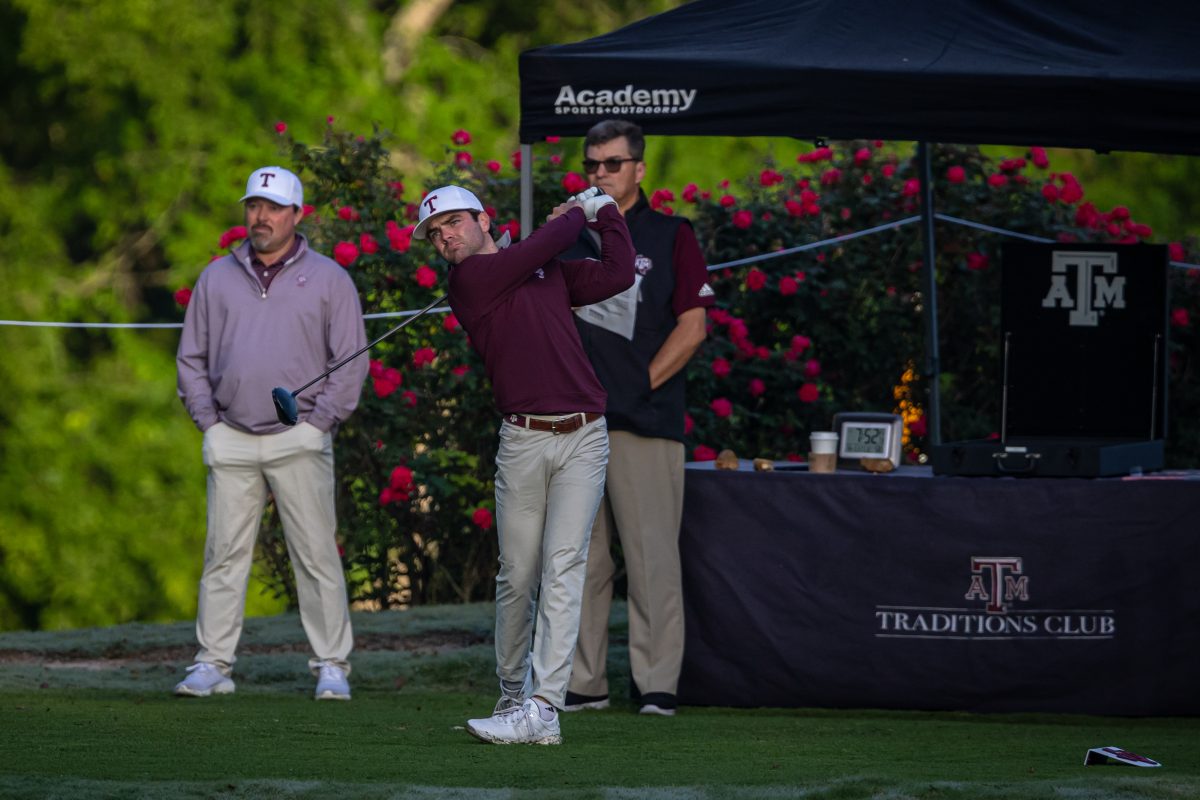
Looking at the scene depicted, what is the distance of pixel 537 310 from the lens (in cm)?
686

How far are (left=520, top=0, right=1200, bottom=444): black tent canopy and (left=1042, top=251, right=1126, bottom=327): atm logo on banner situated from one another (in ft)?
2.07

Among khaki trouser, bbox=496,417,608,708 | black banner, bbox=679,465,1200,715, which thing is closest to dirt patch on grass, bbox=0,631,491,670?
black banner, bbox=679,465,1200,715

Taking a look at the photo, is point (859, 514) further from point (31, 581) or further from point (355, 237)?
point (31, 581)

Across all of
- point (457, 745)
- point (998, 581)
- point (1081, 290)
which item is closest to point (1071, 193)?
point (1081, 290)

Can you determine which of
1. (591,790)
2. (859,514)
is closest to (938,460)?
(859,514)

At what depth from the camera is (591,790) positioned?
5824 mm

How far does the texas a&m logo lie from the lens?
797cm

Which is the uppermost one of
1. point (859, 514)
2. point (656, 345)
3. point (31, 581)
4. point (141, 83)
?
point (141, 83)

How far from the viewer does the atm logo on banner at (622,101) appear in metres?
7.79

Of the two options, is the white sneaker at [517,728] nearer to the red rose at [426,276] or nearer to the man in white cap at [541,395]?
the man in white cap at [541,395]

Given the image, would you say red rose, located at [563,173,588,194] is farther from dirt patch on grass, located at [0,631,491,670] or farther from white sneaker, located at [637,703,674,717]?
white sneaker, located at [637,703,674,717]

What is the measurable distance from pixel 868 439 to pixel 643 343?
3.48 ft

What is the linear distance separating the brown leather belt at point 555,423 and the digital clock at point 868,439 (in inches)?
66.5

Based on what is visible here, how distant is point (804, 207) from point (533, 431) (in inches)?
176
